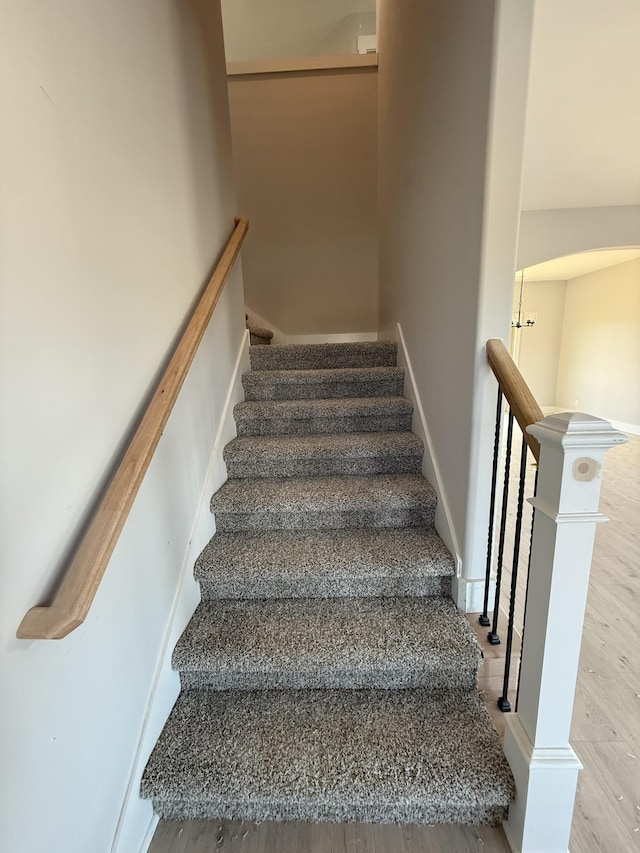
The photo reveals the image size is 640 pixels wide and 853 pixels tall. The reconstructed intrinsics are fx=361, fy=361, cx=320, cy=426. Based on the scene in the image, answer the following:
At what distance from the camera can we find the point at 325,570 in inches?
53.2

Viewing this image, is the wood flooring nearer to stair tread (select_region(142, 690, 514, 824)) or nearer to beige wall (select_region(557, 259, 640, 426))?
stair tread (select_region(142, 690, 514, 824))

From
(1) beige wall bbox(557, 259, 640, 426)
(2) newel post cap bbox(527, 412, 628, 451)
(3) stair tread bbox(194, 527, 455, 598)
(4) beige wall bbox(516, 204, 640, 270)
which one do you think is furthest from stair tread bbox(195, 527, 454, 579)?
(1) beige wall bbox(557, 259, 640, 426)

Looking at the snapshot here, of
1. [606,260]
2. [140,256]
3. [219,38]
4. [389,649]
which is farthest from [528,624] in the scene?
[606,260]

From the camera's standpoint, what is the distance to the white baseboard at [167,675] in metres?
0.89

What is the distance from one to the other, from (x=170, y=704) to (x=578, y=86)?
358 centimetres

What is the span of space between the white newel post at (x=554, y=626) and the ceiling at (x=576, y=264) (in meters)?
Result: 5.14

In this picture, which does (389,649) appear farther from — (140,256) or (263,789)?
(140,256)

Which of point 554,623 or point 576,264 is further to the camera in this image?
point 576,264

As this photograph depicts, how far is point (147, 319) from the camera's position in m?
1.11

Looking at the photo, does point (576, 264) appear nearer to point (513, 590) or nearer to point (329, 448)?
point (329, 448)

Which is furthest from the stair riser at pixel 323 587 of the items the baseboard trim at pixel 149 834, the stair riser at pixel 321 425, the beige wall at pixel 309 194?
the beige wall at pixel 309 194

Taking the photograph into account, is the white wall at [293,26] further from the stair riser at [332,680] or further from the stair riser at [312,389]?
the stair riser at [332,680]

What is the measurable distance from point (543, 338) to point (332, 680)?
7.82m

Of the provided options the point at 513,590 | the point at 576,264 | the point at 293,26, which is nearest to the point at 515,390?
the point at 513,590
